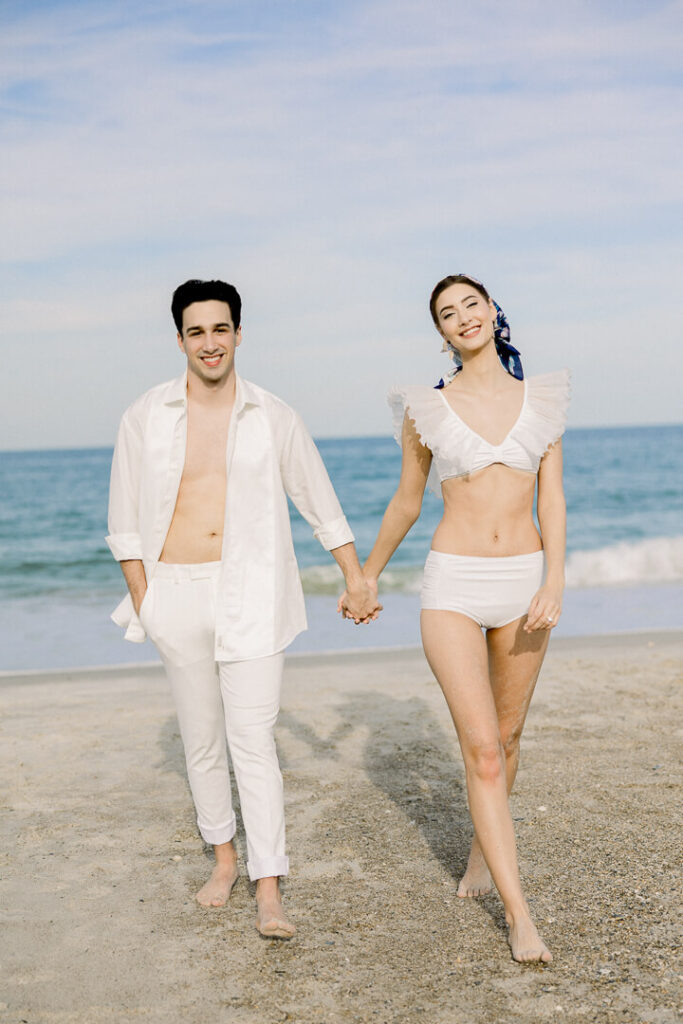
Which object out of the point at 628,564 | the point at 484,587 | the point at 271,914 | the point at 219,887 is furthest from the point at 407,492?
the point at 628,564

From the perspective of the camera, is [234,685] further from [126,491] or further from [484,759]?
[484,759]

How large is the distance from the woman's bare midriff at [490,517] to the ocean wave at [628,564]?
12.9 m

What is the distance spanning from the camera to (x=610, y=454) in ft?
178

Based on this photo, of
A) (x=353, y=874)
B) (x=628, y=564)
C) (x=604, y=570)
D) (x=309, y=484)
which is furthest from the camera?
(x=628, y=564)

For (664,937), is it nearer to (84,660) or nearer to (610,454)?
(84,660)

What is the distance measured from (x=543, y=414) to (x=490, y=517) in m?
0.45

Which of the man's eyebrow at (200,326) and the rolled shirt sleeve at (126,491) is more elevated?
the man's eyebrow at (200,326)

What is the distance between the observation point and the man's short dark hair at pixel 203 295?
146 inches

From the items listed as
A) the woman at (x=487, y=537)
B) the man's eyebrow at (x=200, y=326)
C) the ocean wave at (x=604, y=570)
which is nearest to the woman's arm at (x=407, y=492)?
the woman at (x=487, y=537)

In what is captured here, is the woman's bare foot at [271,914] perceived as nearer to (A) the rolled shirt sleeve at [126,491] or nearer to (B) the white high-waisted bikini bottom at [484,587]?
(B) the white high-waisted bikini bottom at [484,587]

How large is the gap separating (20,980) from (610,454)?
53456 millimetres

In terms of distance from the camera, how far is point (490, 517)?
3.67m

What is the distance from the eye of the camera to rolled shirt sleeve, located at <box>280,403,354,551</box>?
381 centimetres

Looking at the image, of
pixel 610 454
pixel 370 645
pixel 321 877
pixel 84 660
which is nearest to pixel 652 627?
pixel 370 645
